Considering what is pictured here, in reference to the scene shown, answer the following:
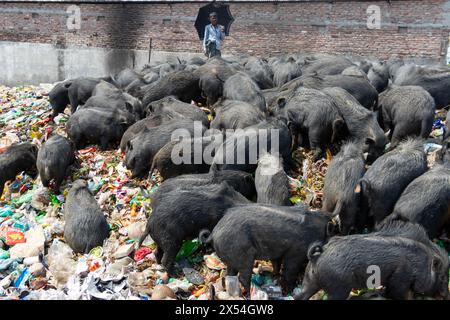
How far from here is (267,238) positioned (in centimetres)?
446

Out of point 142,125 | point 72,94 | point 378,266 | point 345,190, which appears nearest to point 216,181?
point 345,190

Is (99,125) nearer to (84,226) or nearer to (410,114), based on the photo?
(84,226)

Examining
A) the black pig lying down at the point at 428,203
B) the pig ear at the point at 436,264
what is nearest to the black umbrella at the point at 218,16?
the black pig lying down at the point at 428,203

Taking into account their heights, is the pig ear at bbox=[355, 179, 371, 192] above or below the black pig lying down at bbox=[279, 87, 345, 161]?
below

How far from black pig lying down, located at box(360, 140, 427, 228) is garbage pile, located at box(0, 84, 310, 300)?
0.81 metres

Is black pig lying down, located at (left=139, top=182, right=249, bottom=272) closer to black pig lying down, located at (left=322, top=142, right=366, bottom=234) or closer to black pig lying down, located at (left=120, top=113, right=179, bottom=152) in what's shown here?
black pig lying down, located at (left=322, top=142, right=366, bottom=234)

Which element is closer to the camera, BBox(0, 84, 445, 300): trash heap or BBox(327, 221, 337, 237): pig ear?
BBox(327, 221, 337, 237): pig ear

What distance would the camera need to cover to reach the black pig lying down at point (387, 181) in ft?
16.3

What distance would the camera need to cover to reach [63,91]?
998 centimetres

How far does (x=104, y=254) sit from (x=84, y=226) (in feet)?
1.48

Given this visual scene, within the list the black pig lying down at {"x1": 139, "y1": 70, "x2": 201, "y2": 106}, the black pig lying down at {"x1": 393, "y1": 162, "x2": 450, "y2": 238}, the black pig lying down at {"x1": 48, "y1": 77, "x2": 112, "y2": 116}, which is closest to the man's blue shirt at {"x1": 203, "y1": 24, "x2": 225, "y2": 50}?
the black pig lying down at {"x1": 48, "y1": 77, "x2": 112, "y2": 116}

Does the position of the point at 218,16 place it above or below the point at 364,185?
above

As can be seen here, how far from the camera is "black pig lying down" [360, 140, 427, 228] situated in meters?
4.98

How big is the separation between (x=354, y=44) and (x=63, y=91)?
30.9ft
